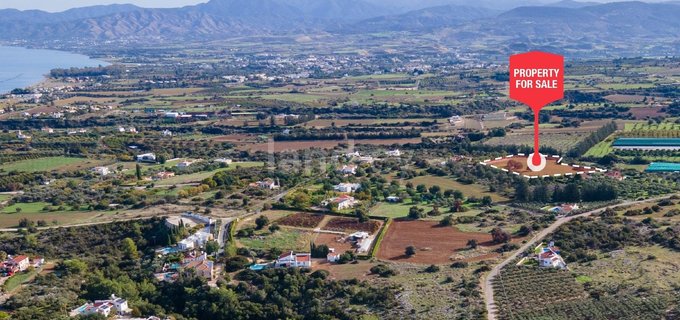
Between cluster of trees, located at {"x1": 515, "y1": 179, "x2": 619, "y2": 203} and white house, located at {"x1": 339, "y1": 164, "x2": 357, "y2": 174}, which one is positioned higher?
cluster of trees, located at {"x1": 515, "y1": 179, "x2": 619, "y2": 203}

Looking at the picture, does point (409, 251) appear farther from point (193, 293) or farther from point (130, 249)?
point (130, 249)

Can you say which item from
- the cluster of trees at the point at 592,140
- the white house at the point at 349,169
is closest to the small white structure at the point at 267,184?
the white house at the point at 349,169

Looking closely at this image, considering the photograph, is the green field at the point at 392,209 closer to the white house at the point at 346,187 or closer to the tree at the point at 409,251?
the white house at the point at 346,187

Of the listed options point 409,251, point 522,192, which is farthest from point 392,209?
point 409,251

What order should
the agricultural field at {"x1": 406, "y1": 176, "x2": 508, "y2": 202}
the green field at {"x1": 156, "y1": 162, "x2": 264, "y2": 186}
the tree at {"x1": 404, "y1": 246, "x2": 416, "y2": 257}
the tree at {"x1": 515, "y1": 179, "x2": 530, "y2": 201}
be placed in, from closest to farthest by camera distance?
the tree at {"x1": 404, "y1": 246, "x2": 416, "y2": 257}, the tree at {"x1": 515, "y1": 179, "x2": 530, "y2": 201}, the agricultural field at {"x1": 406, "y1": 176, "x2": 508, "y2": 202}, the green field at {"x1": 156, "y1": 162, "x2": 264, "y2": 186}

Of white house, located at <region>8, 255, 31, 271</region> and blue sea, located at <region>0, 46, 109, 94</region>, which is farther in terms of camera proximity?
blue sea, located at <region>0, 46, 109, 94</region>

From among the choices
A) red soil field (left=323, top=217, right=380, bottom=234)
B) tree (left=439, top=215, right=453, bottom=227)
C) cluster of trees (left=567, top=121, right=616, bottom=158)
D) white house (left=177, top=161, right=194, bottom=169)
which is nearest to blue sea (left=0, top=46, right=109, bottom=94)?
white house (left=177, top=161, right=194, bottom=169)

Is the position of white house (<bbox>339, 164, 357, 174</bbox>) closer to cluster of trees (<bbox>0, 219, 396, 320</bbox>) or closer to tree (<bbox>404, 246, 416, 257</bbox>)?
tree (<bbox>404, 246, 416, 257</bbox>)

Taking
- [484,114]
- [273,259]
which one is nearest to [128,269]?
[273,259]
